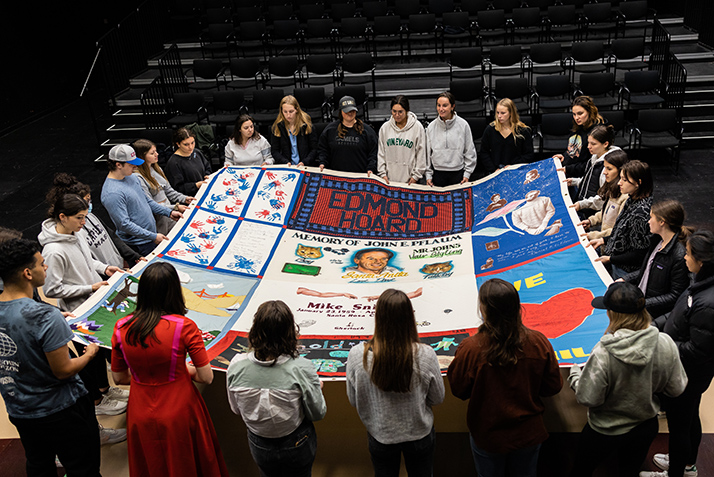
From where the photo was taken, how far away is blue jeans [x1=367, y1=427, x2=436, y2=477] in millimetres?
2785

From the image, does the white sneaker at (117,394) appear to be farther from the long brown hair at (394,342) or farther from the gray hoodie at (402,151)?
the gray hoodie at (402,151)

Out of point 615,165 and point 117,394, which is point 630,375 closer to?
point 615,165

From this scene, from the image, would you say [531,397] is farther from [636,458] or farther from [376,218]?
[376,218]

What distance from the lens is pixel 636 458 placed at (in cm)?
300

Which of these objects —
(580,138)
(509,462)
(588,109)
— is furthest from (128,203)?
(588,109)

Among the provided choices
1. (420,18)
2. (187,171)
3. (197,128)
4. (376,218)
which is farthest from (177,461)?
(420,18)

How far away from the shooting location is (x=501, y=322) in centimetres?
258

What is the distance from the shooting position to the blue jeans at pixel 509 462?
2847mm

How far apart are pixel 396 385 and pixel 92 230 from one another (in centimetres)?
285

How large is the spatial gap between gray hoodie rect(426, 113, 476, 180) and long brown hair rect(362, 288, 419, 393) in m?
3.49

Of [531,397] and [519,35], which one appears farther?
[519,35]

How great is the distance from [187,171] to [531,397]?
4.10 metres

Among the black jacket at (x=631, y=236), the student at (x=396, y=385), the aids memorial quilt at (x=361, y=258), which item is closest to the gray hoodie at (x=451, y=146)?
the aids memorial quilt at (x=361, y=258)

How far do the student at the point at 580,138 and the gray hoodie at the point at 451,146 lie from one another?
Answer: 0.87 meters
